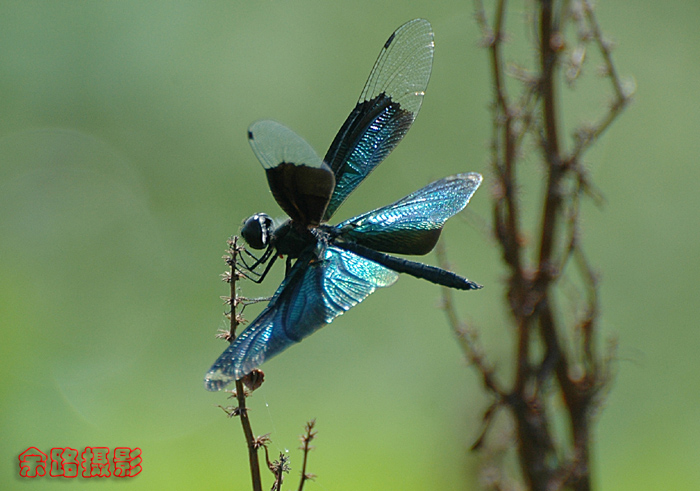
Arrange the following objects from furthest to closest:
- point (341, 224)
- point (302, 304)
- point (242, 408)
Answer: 1. point (341, 224)
2. point (302, 304)
3. point (242, 408)

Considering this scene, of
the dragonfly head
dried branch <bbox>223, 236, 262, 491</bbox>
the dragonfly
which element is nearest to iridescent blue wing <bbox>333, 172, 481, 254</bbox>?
the dragonfly

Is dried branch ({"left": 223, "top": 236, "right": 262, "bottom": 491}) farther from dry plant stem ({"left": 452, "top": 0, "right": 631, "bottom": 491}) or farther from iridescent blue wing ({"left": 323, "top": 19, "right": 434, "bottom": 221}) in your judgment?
dry plant stem ({"left": 452, "top": 0, "right": 631, "bottom": 491})

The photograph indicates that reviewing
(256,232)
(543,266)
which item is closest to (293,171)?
(256,232)

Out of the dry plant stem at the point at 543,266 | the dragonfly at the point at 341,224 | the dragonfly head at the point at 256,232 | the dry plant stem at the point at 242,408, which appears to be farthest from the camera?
the dry plant stem at the point at 543,266

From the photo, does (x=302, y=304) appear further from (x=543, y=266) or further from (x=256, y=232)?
(x=543, y=266)

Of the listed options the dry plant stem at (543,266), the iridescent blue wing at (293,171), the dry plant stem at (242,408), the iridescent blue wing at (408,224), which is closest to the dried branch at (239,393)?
the dry plant stem at (242,408)

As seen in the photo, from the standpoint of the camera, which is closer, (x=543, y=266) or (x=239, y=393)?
(x=239, y=393)

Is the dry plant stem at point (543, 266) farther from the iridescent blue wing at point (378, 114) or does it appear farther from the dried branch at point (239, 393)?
the dried branch at point (239, 393)

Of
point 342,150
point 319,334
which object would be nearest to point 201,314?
point 319,334
